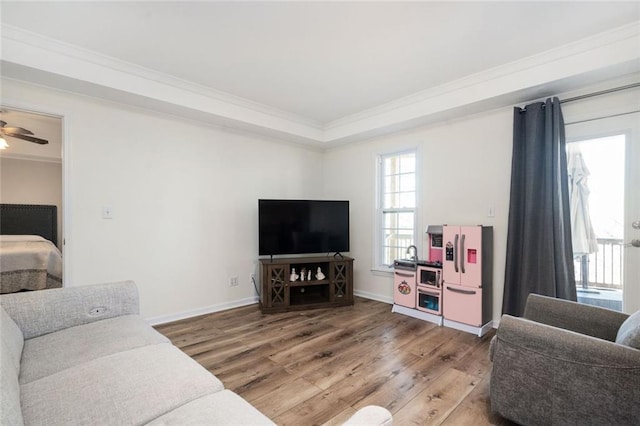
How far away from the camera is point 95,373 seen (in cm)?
Result: 123

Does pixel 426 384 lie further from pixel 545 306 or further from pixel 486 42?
pixel 486 42

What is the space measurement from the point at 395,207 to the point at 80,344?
3.52 meters

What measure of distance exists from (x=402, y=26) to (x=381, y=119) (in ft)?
5.14

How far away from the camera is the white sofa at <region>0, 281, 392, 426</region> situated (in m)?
0.98

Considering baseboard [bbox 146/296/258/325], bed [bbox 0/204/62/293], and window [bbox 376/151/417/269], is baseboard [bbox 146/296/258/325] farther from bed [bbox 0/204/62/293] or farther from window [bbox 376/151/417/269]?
window [bbox 376/151/417/269]

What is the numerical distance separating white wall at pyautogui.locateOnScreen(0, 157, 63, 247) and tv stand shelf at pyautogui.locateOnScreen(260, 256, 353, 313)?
2.69 m

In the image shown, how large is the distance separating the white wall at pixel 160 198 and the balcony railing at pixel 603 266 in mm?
3533

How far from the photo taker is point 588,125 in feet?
8.41

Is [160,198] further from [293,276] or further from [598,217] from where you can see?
[598,217]

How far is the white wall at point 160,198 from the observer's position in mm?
2736

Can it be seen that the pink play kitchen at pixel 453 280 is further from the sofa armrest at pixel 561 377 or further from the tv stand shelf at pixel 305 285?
the sofa armrest at pixel 561 377

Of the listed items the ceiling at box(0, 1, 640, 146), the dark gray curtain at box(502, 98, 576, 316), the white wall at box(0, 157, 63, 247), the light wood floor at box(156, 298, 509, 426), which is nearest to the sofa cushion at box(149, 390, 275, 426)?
the light wood floor at box(156, 298, 509, 426)

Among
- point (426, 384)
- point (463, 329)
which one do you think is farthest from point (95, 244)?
point (463, 329)

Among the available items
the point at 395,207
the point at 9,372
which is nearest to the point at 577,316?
the point at 395,207
